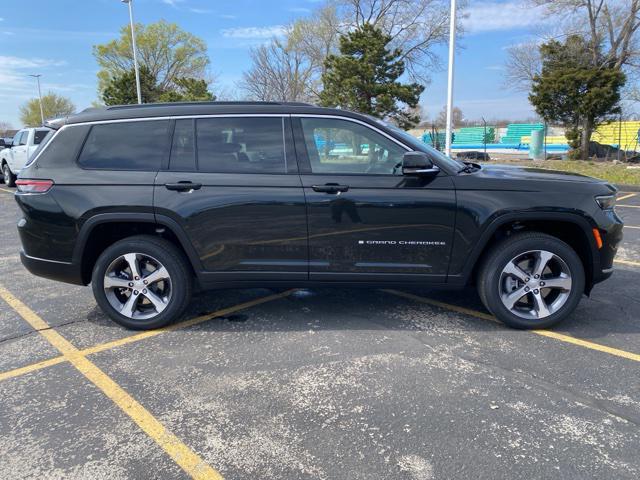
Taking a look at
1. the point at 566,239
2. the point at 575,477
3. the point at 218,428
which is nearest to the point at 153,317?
the point at 218,428

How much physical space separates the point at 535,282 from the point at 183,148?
10.1ft

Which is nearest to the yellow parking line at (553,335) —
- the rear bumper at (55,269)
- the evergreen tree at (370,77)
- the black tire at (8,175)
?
the rear bumper at (55,269)

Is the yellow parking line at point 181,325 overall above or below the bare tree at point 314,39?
below

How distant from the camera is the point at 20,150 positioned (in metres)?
15.0

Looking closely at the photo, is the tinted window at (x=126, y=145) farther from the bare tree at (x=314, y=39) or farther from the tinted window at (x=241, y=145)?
the bare tree at (x=314, y=39)

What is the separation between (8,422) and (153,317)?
139cm

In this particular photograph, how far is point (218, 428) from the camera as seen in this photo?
109 inches

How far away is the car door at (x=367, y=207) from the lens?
3801mm

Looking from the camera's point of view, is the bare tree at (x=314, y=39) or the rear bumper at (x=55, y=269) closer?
the rear bumper at (x=55, y=269)

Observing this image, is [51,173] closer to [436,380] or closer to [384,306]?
[384,306]

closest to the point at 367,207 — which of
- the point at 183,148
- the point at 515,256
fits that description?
the point at 515,256

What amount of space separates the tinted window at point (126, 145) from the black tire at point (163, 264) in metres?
0.64

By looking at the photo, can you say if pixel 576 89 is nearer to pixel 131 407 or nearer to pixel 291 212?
pixel 291 212

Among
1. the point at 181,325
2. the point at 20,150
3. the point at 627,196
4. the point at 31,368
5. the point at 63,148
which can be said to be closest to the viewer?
the point at 31,368
